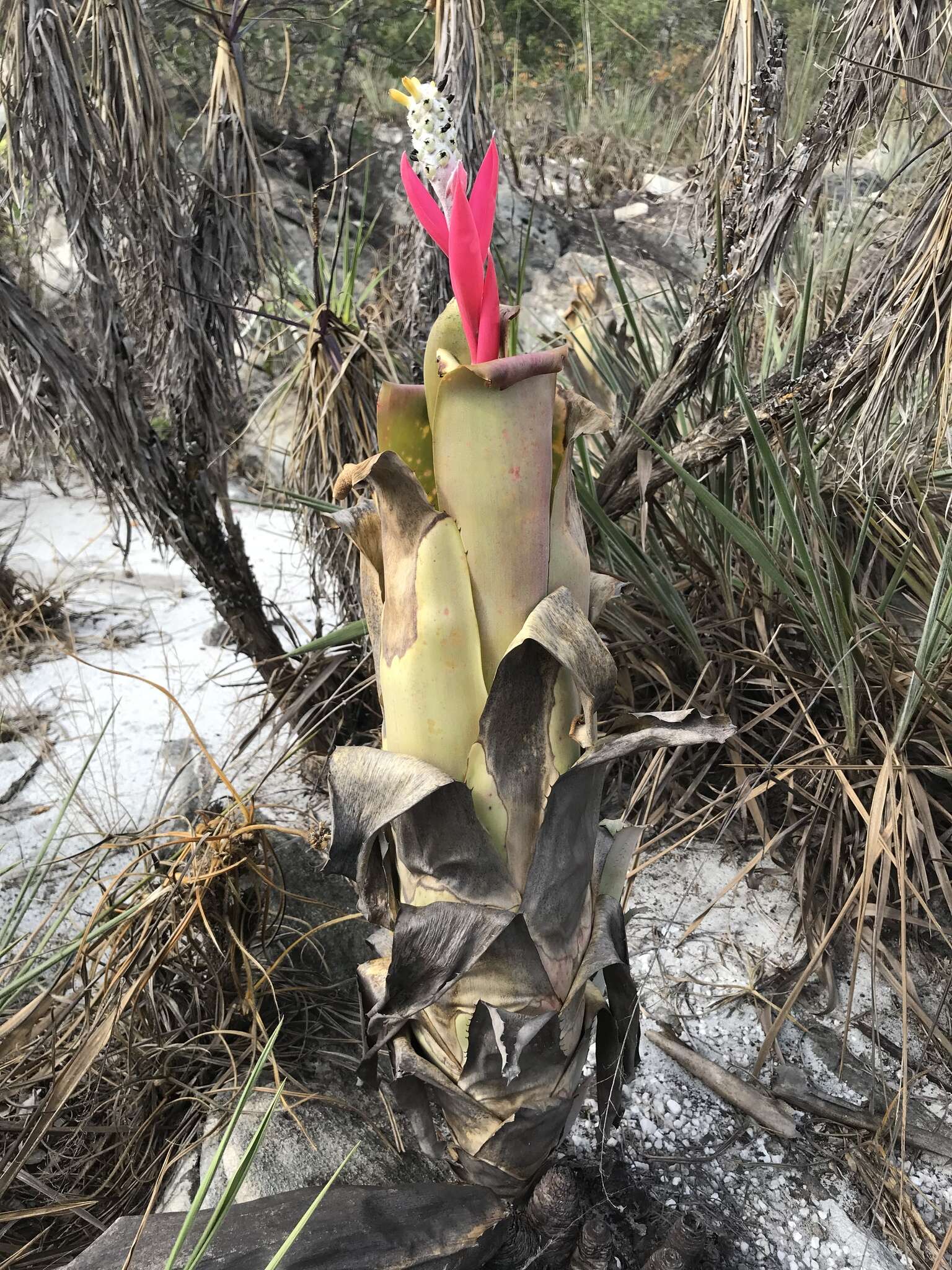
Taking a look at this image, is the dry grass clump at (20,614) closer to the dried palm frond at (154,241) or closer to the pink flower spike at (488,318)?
the dried palm frond at (154,241)

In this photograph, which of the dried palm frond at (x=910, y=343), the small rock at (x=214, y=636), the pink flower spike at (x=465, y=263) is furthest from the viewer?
the small rock at (x=214, y=636)

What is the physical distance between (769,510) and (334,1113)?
1286mm

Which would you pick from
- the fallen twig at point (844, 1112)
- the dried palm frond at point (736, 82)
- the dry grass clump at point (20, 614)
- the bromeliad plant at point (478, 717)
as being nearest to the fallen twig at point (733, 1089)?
the fallen twig at point (844, 1112)

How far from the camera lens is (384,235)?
182 inches

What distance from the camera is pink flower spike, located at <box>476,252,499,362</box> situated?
2.12 feet

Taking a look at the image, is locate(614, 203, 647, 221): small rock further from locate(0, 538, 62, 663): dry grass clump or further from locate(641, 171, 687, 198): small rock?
locate(0, 538, 62, 663): dry grass clump

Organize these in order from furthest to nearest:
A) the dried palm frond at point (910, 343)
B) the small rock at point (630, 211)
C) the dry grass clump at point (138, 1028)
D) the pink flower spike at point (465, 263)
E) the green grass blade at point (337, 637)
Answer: the small rock at point (630, 211) → the green grass blade at point (337, 637) → the dried palm frond at point (910, 343) → the dry grass clump at point (138, 1028) → the pink flower spike at point (465, 263)

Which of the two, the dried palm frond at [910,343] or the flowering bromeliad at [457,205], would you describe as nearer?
the flowering bromeliad at [457,205]

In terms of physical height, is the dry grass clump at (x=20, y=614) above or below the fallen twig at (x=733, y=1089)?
above

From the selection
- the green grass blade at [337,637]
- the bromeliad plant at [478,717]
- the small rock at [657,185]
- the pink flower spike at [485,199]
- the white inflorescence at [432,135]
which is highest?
the small rock at [657,185]

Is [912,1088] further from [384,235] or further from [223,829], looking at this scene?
[384,235]

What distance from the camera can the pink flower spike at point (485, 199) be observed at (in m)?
0.62

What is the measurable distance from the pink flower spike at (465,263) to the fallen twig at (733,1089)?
3.14 feet

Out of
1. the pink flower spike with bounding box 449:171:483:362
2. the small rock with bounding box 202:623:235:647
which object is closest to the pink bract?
the pink flower spike with bounding box 449:171:483:362
